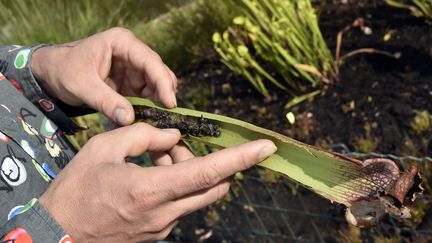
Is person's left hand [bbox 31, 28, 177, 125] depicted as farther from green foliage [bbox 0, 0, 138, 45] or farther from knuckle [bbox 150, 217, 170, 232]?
green foliage [bbox 0, 0, 138, 45]

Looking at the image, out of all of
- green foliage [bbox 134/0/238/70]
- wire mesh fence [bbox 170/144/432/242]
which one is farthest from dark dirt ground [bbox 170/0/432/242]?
green foliage [bbox 134/0/238/70]

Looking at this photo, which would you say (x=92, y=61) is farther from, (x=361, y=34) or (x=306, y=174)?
(x=361, y=34)

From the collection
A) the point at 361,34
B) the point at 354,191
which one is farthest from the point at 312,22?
the point at 354,191

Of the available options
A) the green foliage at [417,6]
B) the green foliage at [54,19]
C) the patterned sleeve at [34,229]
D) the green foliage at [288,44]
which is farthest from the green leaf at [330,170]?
the green foliage at [54,19]

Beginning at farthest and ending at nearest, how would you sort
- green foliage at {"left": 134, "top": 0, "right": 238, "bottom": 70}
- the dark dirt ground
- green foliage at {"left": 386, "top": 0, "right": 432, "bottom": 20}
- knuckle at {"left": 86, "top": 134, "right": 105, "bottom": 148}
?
green foliage at {"left": 134, "top": 0, "right": 238, "bottom": 70}, green foliage at {"left": 386, "top": 0, "right": 432, "bottom": 20}, the dark dirt ground, knuckle at {"left": 86, "top": 134, "right": 105, "bottom": 148}

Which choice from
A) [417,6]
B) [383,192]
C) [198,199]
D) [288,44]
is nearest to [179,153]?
[198,199]
